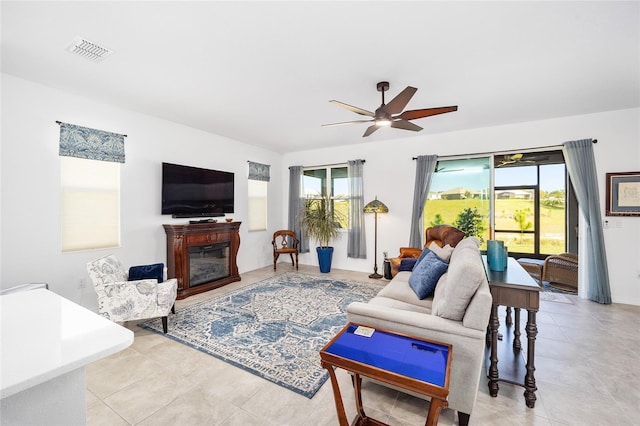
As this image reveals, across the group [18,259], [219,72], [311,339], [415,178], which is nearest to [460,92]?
[415,178]

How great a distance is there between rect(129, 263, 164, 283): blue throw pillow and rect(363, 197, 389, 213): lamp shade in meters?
3.59

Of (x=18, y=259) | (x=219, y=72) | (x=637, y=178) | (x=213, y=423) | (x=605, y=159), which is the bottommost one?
(x=213, y=423)

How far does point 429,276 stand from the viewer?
259 centimetres

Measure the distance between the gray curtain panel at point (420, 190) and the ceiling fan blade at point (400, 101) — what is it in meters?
2.58

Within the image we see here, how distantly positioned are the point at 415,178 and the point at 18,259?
18.6 feet

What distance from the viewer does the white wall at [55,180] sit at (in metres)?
2.87

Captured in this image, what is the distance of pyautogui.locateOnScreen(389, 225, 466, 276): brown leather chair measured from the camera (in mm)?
4254

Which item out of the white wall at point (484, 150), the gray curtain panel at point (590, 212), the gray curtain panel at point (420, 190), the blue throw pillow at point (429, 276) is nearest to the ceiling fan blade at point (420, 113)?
the blue throw pillow at point (429, 276)

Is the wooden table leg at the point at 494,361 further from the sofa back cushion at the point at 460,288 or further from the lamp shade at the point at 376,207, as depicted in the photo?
the lamp shade at the point at 376,207

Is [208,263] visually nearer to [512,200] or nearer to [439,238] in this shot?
[439,238]

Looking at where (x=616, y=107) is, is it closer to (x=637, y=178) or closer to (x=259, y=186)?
(x=637, y=178)

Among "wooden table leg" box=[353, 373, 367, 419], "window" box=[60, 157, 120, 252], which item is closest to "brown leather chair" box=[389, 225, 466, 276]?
"wooden table leg" box=[353, 373, 367, 419]

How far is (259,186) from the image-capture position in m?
6.25

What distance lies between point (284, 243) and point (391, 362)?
4870 mm
